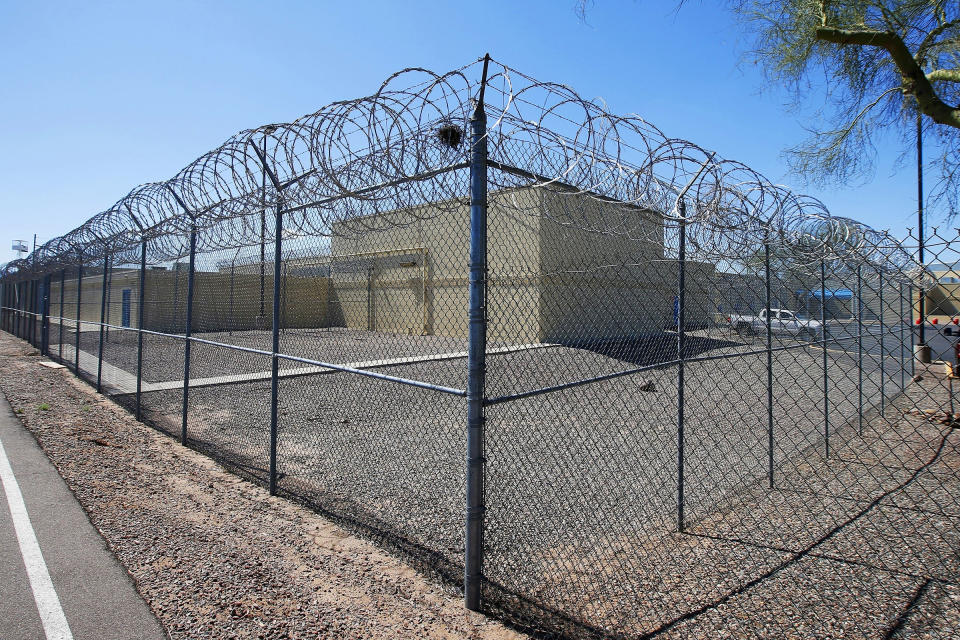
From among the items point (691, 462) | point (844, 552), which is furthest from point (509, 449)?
point (844, 552)

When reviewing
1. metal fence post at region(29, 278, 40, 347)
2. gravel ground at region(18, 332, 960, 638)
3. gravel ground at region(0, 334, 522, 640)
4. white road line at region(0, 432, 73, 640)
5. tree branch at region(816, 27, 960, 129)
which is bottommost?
white road line at region(0, 432, 73, 640)

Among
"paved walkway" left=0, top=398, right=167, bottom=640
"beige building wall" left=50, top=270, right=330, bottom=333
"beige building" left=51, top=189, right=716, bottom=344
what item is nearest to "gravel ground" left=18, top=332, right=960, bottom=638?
"paved walkway" left=0, top=398, right=167, bottom=640

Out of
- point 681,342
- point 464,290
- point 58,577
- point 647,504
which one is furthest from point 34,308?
point 681,342

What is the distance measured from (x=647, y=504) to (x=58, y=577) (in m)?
4.22

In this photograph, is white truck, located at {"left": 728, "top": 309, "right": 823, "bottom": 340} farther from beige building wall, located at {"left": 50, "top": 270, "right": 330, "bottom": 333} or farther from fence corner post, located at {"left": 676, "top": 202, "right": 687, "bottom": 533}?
beige building wall, located at {"left": 50, "top": 270, "right": 330, "bottom": 333}

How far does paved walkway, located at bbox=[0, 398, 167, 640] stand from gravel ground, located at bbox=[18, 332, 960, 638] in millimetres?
1461

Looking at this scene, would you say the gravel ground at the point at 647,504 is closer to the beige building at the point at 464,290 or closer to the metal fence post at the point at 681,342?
the metal fence post at the point at 681,342

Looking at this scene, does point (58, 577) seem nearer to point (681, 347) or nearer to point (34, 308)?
point (681, 347)

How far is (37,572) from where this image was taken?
339cm

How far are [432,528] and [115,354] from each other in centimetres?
1498

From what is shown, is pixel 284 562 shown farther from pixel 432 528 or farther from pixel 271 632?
pixel 432 528

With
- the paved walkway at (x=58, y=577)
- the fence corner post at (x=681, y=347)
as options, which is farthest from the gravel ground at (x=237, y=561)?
the fence corner post at (x=681, y=347)

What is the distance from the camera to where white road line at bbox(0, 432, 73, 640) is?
2.86 meters

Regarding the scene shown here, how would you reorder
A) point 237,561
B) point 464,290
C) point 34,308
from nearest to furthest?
point 237,561
point 464,290
point 34,308
